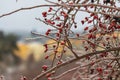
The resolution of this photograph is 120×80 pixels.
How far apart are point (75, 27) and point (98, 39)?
0.50ft

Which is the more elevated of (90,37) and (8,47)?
(90,37)

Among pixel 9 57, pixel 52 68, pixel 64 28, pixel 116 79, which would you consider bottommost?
pixel 9 57

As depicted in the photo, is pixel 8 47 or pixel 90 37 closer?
pixel 90 37

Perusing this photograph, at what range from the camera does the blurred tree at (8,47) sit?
20.8m

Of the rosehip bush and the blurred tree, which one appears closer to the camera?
the rosehip bush

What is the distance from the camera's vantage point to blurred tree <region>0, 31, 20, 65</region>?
820 inches

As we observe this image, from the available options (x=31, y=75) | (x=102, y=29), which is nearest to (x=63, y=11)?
(x=102, y=29)

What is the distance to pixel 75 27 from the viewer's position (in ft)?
9.32

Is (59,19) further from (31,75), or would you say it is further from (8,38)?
(8,38)

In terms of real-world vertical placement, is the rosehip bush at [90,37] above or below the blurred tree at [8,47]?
above

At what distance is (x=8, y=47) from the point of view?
22.9 m

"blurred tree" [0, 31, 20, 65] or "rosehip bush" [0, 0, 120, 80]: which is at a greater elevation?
"rosehip bush" [0, 0, 120, 80]

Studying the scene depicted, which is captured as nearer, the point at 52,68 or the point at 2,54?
the point at 52,68

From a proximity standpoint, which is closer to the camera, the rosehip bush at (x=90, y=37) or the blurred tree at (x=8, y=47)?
the rosehip bush at (x=90, y=37)
